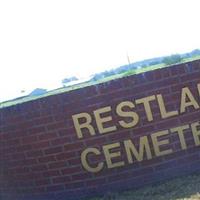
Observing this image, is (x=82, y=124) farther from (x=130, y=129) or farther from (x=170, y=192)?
(x=170, y=192)

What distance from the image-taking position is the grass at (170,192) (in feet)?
16.2

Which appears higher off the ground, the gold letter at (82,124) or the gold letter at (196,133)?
the gold letter at (82,124)

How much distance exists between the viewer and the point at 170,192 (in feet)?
16.8

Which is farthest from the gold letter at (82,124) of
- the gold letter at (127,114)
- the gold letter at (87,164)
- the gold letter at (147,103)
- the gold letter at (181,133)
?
the gold letter at (181,133)

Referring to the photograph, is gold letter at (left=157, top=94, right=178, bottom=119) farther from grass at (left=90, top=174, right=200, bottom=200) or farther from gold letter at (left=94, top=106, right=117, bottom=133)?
grass at (left=90, top=174, right=200, bottom=200)

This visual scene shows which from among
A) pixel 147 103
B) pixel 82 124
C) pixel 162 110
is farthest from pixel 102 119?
pixel 162 110

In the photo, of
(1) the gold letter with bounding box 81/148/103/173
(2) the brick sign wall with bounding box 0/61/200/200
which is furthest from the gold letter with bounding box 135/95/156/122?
(1) the gold letter with bounding box 81/148/103/173

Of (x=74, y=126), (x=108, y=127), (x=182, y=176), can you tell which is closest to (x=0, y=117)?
(x=74, y=126)

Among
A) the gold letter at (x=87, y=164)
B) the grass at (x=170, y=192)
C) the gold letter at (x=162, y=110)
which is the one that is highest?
the gold letter at (x=162, y=110)

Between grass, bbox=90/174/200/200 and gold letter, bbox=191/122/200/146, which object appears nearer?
grass, bbox=90/174/200/200

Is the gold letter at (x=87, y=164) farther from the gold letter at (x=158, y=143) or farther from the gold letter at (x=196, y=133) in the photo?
the gold letter at (x=196, y=133)

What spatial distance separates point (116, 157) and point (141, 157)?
0.89ft

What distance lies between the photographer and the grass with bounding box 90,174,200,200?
4.95m

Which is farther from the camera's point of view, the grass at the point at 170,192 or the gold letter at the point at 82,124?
the gold letter at the point at 82,124
